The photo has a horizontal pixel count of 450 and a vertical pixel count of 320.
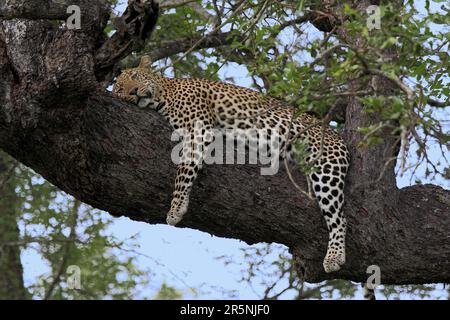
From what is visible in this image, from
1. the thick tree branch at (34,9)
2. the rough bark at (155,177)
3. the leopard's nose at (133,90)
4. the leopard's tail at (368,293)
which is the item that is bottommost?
the leopard's tail at (368,293)

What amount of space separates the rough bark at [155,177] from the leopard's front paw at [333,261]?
14 cm

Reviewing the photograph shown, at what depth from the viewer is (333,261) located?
8688 mm

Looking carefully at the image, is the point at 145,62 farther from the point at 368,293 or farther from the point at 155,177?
the point at 368,293

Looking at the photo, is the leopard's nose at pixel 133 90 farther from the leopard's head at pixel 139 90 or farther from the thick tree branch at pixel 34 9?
the thick tree branch at pixel 34 9

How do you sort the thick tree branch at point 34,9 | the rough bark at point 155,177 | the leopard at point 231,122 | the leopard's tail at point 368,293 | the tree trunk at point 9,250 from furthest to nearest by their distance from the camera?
the tree trunk at point 9,250 < the leopard's tail at point 368,293 < the leopard at point 231,122 < the rough bark at point 155,177 < the thick tree branch at point 34,9

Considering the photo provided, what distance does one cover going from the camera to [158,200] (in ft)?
27.8

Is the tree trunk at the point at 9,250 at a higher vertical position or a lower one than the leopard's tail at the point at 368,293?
higher

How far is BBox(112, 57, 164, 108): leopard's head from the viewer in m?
9.27

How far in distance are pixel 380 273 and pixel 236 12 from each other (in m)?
2.76

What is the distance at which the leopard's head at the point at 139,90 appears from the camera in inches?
365

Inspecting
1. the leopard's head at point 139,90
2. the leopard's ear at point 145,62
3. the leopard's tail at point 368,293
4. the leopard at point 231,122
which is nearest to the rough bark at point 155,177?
the leopard at point 231,122

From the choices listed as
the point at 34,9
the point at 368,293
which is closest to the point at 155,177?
the point at 34,9

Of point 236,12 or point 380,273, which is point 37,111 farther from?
point 380,273
